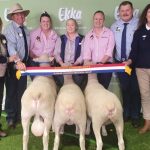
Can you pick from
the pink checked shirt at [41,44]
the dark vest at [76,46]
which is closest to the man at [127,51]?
the dark vest at [76,46]

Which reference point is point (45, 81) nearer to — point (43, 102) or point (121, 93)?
point (43, 102)

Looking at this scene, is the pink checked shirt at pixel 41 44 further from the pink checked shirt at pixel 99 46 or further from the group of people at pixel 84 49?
the pink checked shirt at pixel 99 46

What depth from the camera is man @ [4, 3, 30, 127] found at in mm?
5773

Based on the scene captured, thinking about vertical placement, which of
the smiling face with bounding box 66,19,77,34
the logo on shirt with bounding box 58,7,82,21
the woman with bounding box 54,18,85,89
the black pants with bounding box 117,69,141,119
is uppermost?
the logo on shirt with bounding box 58,7,82,21

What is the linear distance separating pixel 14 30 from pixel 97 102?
2180 millimetres

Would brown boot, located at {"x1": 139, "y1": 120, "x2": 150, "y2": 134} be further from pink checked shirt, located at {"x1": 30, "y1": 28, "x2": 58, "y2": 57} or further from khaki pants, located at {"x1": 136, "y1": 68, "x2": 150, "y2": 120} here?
pink checked shirt, located at {"x1": 30, "y1": 28, "x2": 58, "y2": 57}

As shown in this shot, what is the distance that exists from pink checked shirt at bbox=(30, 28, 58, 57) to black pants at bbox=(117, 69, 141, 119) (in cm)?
130

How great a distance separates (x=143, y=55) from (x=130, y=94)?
42.7 inches

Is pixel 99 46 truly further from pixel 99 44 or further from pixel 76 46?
pixel 76 46

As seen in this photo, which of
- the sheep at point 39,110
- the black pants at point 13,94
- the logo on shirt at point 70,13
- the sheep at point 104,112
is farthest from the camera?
the logo on shirt at point 70,13

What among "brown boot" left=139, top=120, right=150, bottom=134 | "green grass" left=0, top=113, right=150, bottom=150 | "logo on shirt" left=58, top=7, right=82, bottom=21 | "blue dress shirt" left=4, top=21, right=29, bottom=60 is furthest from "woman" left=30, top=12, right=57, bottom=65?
"brown boot" left=139, top=120, right=150, bottom=134

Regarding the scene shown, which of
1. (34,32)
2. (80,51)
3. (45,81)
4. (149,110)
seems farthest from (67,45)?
(149,110)

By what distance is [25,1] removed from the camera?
6.64 meters

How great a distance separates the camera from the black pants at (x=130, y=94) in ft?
19.9
